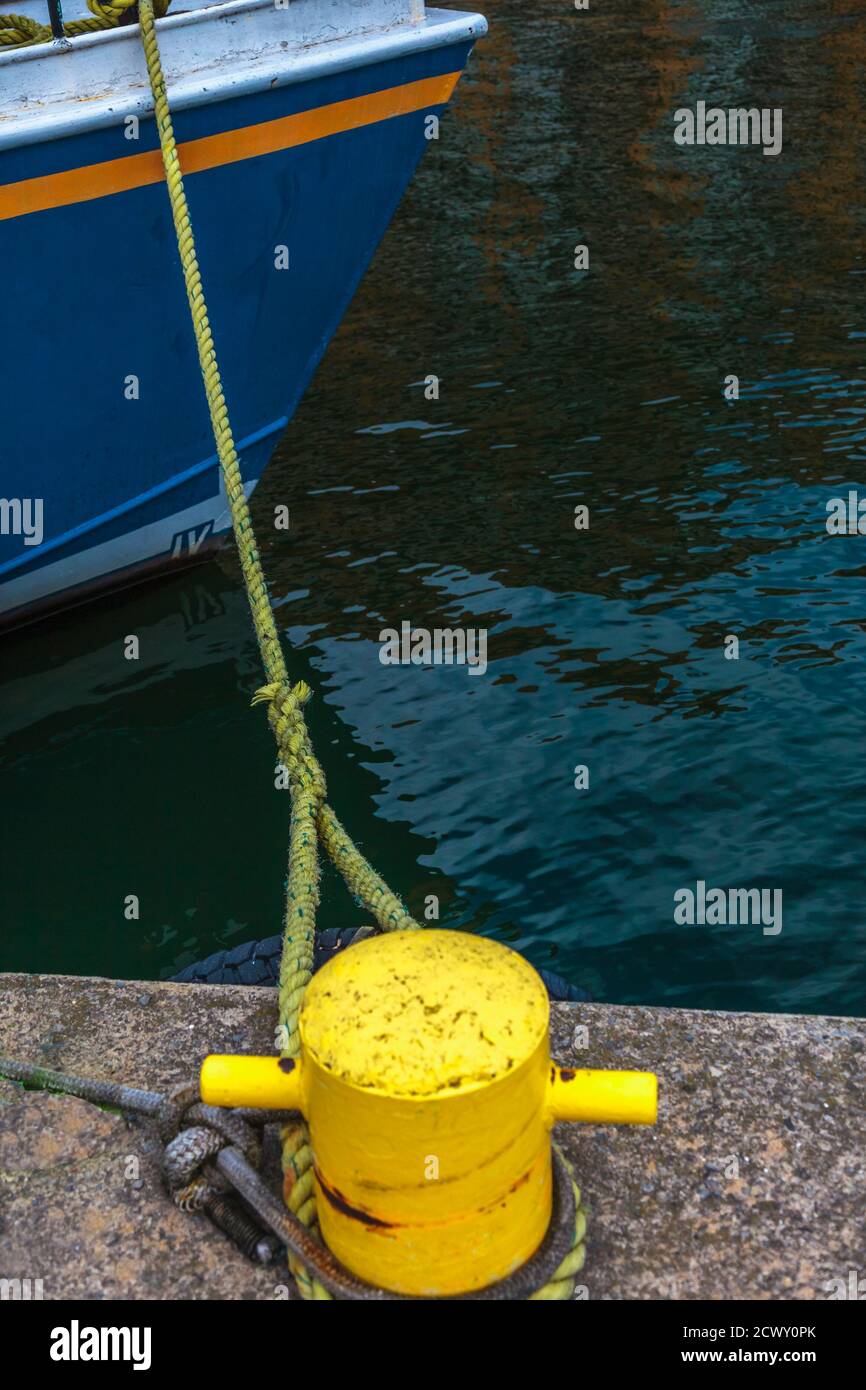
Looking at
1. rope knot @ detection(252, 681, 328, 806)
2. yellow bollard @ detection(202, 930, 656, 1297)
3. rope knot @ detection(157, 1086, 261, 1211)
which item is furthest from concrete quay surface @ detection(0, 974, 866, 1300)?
rope knot @ detection(252, 681, 328, 806)

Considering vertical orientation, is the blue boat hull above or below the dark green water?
above

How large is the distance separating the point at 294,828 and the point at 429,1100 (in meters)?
1.63

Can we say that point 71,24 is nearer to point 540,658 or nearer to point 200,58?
point 200,58

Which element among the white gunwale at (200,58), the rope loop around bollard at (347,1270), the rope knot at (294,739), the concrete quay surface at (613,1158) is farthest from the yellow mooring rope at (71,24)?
the rope loop around bollard at (347,1270)

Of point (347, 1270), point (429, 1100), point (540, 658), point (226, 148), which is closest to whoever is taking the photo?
point (429, 1100)

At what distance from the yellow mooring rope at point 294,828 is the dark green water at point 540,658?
116 cm

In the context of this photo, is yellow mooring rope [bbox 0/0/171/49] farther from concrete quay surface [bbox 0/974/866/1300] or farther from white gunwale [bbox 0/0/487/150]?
concrete quay surface [bbox 0/974/866/1300]

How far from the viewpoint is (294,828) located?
12.4 ft

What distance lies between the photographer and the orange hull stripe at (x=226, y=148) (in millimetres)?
5156

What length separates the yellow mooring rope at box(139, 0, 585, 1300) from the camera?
2.68 metres

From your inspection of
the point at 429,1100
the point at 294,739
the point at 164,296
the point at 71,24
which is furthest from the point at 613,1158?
the point at 71,24

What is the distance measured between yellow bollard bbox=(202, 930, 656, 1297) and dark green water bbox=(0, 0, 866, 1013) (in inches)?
87.2

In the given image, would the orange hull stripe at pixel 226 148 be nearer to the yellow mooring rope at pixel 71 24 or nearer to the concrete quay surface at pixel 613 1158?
the yellow mooring rope at pixel 71 24
